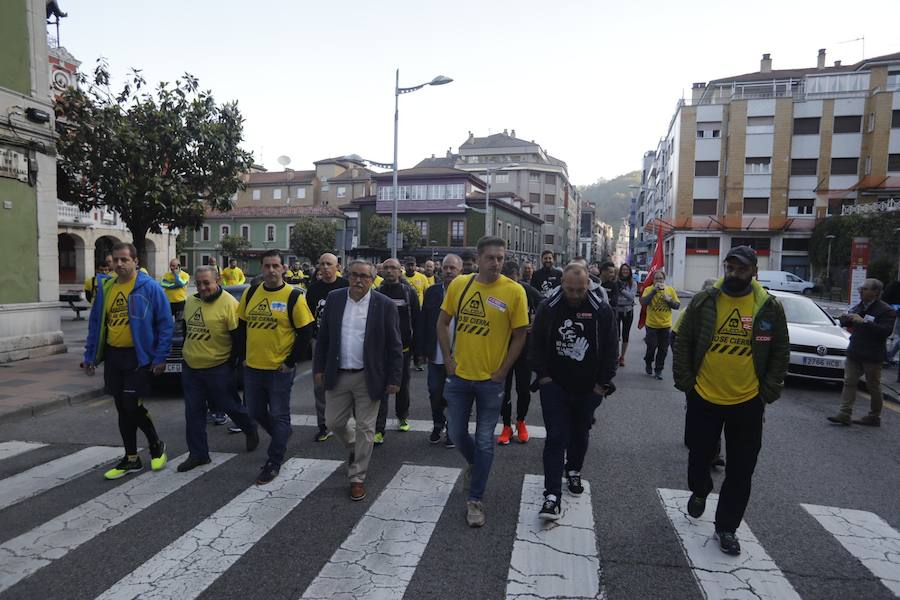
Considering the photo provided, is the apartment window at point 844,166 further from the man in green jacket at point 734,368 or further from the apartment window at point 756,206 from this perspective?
the man in green jacket at point 734,368

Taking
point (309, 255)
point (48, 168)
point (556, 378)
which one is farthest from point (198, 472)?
point (309, 255)

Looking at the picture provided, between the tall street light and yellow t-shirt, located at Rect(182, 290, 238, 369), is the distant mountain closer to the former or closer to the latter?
the tall street light

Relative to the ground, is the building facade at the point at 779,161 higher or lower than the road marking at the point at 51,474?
higher

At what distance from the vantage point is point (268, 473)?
463 cm

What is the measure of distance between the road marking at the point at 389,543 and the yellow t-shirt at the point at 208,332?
189cm

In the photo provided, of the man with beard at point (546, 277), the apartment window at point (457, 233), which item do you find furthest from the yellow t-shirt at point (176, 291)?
the apartment window at point (457, 233)

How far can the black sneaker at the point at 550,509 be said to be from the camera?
3812mm

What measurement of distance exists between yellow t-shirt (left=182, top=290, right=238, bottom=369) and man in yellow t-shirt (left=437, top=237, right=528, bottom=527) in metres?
2.07

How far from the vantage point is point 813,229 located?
141ft

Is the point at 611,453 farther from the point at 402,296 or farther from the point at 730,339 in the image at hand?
the point at 402,296

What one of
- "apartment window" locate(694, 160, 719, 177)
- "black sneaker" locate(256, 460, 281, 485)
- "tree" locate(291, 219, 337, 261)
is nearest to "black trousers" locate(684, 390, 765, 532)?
"black sneaker" locate(256, 460, 281, 485)

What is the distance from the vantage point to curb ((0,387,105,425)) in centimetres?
656

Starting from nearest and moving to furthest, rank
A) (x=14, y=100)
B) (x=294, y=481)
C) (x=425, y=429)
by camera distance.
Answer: (x=294, y=481) → (x=425, y=429) → (x=14, y=100)

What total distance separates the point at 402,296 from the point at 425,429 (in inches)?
59.9
